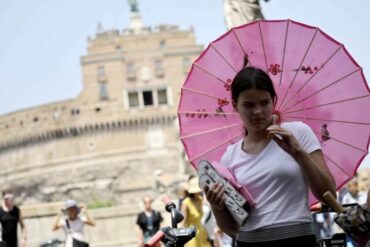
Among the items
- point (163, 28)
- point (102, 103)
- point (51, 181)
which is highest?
point (163, 28)

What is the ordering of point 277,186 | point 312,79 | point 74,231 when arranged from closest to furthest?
point 277,186
point 312,79
point 74,231

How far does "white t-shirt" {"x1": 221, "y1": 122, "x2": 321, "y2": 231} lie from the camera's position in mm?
3332

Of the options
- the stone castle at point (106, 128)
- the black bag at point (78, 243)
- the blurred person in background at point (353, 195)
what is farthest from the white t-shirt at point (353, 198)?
the stone castle at point (106, 128)

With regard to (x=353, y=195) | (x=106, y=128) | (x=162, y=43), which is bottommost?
(x=353, y=195)

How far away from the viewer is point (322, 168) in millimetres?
3312

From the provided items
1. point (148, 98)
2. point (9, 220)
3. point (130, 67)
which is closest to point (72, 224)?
point (9, 220)

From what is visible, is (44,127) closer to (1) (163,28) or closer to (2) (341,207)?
(1) (163,28)

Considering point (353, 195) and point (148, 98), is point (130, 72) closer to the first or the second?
point (148, 98)

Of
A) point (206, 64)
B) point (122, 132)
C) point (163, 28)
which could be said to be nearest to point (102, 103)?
point (122, 132)

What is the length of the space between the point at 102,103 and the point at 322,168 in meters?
71.1

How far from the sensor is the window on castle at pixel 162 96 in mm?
75062

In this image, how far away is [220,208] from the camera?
11.1 ft

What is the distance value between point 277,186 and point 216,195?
0.18 meters

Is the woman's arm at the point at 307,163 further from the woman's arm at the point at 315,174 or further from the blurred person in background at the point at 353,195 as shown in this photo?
the blurred person in background at the point at 353,195
